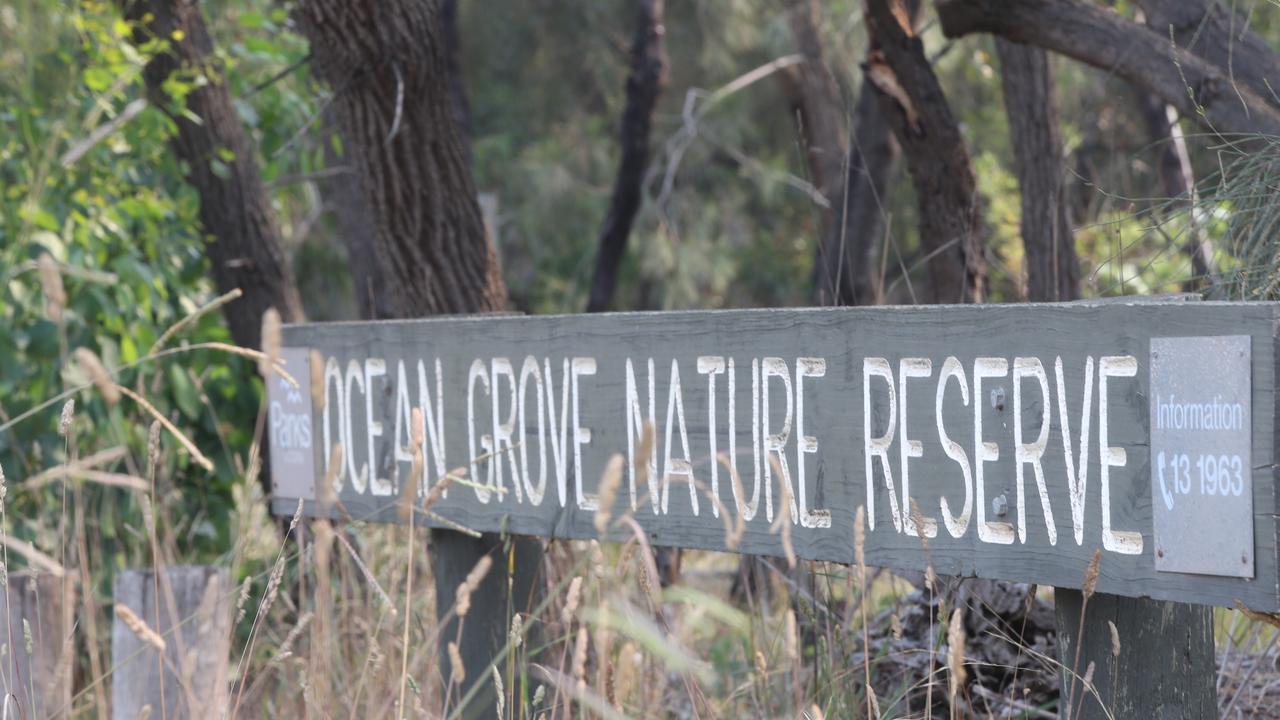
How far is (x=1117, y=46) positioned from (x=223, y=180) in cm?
285

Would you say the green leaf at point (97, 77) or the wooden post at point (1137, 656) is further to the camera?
the green leaf at point (97, 77)

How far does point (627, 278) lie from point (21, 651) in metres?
14.0

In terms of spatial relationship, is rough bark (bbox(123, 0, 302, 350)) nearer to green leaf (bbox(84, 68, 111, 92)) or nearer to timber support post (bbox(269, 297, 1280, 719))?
green leaf (bbox(84, 68, 111, 92))

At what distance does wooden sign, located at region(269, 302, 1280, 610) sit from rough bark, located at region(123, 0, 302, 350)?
2.10 meters

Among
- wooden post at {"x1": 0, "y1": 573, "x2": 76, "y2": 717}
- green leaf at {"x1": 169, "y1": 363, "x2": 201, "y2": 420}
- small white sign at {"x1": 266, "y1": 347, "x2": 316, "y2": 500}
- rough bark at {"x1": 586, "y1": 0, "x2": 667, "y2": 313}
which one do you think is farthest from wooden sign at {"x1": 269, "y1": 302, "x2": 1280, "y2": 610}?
rough bark at {"x1": 586, "y1": 0, "x2": 667, "y2": 313}

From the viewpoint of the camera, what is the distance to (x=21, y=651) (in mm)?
2865

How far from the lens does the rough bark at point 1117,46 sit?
3.00 metres

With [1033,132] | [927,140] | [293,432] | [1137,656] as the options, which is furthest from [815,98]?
[1137,656]

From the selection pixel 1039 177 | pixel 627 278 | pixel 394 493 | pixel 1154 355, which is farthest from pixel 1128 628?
pixel 627 278

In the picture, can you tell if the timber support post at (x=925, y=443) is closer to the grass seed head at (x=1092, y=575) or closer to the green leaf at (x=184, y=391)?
the grass seed head at (x=1092, y=575)

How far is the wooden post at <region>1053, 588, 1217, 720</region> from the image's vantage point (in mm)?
1794

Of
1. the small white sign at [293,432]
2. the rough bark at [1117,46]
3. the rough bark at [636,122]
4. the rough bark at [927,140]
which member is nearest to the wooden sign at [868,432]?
the small white sign at [293,432]

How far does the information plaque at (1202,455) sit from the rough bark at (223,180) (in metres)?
3.48

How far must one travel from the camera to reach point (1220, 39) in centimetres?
317
